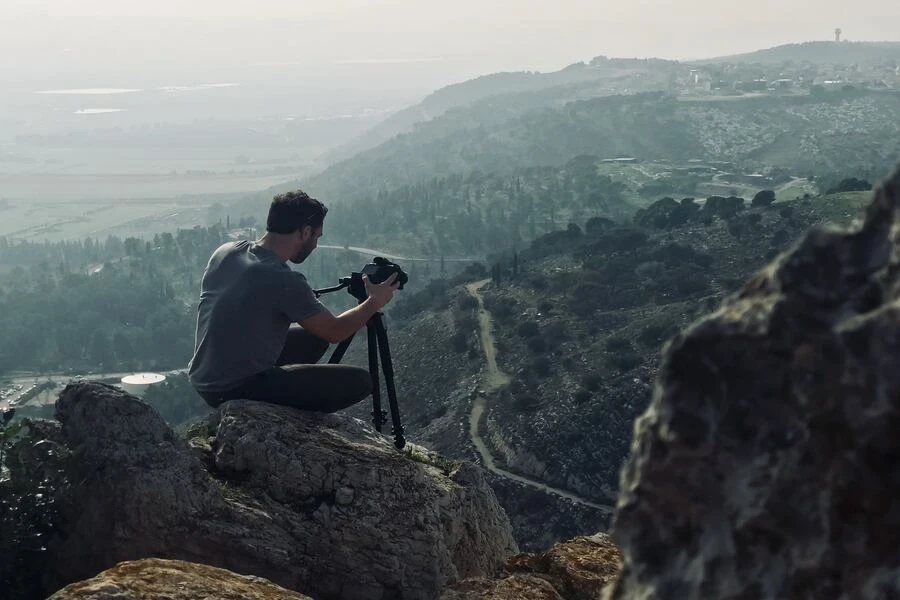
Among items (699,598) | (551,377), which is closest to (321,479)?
(699,598)

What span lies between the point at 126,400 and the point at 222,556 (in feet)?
3.89

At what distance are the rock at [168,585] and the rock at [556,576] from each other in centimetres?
123

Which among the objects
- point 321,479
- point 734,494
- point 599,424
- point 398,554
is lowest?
point 599,424

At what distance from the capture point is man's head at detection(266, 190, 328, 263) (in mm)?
6781

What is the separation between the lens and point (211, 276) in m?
6.82

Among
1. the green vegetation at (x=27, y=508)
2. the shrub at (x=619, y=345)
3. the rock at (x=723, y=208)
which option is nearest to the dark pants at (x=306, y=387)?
the green vegetation at (x=27, y=508)

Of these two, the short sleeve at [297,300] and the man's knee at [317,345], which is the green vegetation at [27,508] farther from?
the man's knee at [317,345]

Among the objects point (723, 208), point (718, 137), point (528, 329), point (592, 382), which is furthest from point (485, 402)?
point (718, 137)

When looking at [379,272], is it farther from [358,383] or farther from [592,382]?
[592,382]

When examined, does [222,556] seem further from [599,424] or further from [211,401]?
[599,424]

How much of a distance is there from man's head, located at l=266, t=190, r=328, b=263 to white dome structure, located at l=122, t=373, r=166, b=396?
6966 cm

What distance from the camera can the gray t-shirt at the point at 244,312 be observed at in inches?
256

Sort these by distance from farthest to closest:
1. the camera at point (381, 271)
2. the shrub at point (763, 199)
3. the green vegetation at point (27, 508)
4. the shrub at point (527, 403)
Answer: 1. the shrub at point (763, 199)
2. the shrub at point (527, 403)
3. the camera at point (381, 271)
4. the green vegetation at point (27, 508)

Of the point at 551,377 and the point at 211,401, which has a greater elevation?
the point at 211,401
